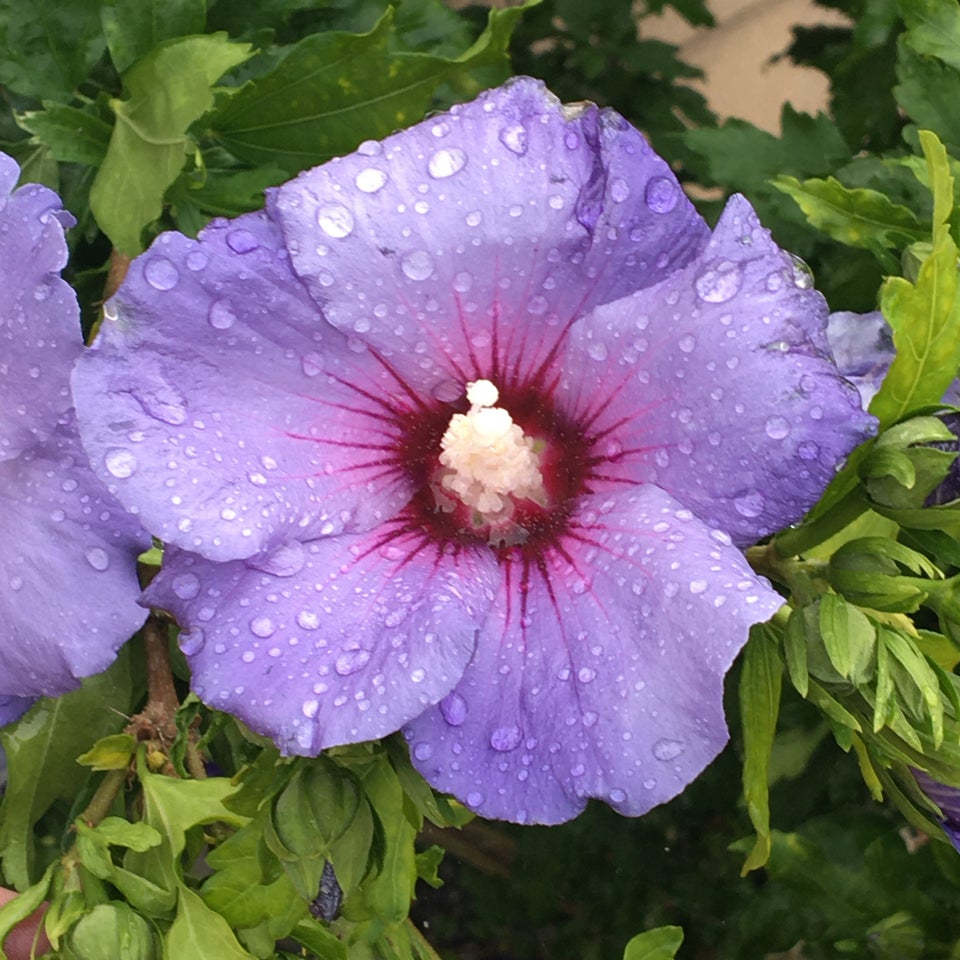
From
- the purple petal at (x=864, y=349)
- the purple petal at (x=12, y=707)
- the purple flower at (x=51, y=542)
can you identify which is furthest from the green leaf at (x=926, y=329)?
the purple petal at (x=12, y=707)

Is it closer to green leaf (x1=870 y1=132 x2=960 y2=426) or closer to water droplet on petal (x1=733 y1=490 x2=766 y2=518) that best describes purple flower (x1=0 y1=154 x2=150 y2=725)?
water droplet on petal (x1=733 y1=490 x2=766 y2=518)

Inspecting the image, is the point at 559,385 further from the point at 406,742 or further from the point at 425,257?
the point at 406,742

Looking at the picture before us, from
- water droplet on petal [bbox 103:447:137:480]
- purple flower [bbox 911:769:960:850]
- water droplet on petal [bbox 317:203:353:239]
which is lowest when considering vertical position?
purple flower [bbox 911:769:960:850]

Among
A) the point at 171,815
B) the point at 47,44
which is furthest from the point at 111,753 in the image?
the point at 47,44

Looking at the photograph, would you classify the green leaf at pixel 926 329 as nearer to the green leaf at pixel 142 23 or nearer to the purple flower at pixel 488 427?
the purple flower at pixel 488 427

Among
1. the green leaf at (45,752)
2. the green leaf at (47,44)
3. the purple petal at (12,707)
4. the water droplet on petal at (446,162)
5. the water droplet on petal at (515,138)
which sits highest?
the water droplet on petal at (515,138)

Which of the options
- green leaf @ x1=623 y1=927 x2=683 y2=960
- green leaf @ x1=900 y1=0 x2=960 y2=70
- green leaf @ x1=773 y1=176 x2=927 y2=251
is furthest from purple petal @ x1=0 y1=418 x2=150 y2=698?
green leaf @ x1=900 y1=0 x2=960 y2=70

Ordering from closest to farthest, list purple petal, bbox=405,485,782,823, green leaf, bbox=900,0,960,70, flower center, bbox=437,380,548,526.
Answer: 1. purple petal, bbox=405,485,782,823
2. flower center, bbox=437,380,548,526
3. green leaf, bbox=900,0,960,70
